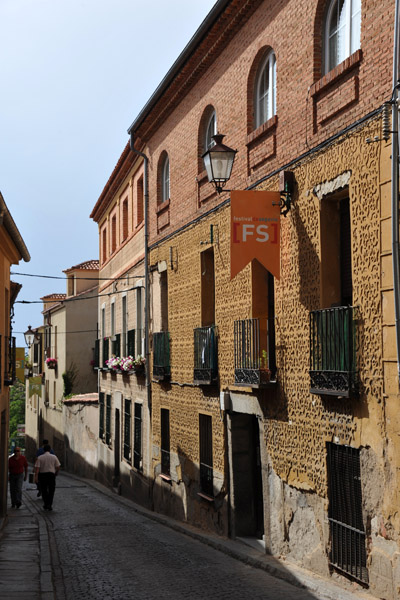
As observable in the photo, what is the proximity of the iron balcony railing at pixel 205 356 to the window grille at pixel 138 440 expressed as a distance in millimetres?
5899

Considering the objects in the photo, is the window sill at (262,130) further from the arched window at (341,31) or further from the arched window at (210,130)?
the arched window at (210,130)

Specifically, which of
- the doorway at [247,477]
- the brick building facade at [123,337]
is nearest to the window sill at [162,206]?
the brick building facade at [123,337]

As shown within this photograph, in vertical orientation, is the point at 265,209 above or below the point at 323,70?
below

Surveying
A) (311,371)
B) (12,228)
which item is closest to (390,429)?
(311,371)

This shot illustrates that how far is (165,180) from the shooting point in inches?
698

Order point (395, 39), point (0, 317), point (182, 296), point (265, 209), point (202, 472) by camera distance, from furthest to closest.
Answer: point (0, 317)
point (182, 296)
point (202, 472)
point (265, 209)
point (395, 39)

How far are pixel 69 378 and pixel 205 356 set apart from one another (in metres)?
23.6

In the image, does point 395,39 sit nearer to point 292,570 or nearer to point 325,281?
point 325,281

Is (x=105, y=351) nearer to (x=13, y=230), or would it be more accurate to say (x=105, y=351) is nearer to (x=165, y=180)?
(x=165, y=180)

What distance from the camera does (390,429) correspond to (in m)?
7.71

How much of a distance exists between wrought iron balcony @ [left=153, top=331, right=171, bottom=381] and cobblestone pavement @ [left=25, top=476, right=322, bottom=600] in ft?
9.59

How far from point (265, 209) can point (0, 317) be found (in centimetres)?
936

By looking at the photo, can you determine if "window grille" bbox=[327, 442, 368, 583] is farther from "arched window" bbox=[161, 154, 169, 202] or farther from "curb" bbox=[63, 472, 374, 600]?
"arched window" bbox=[161, 154, 169, 202]

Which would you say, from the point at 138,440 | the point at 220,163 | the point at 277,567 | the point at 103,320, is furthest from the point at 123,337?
the point at 277,567
